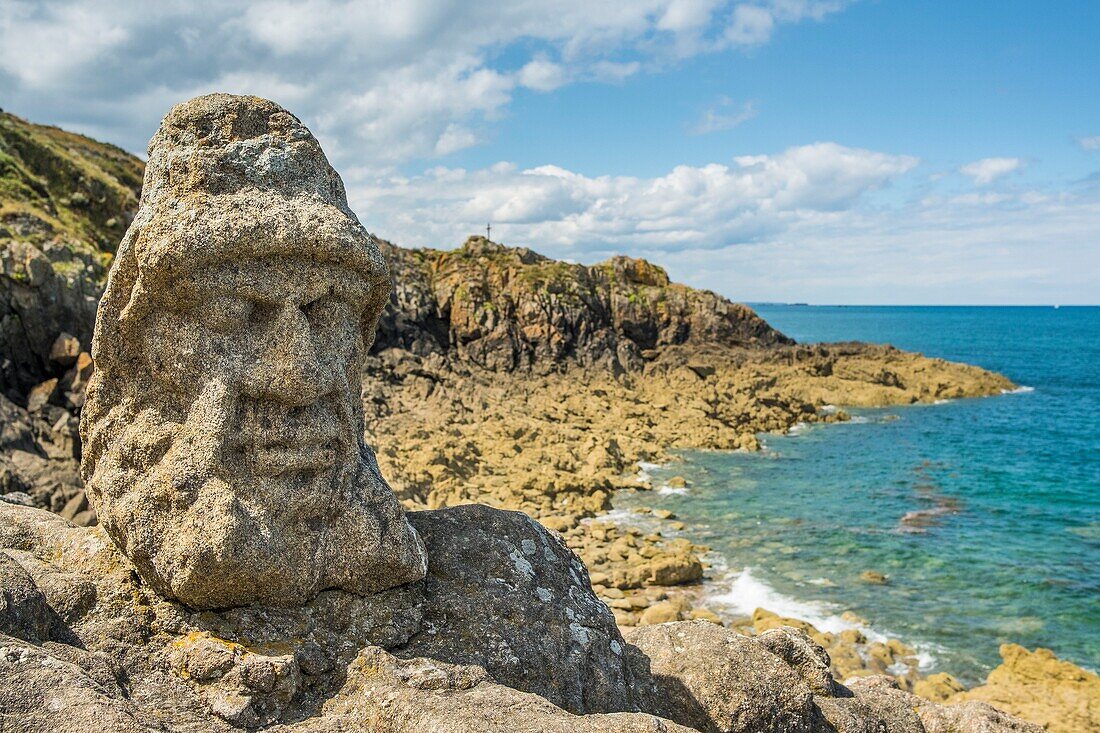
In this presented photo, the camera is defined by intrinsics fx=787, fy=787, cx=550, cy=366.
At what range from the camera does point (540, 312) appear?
51500 mm

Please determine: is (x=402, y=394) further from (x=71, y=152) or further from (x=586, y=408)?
(x=71, y=152)

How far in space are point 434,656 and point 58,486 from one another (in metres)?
16.9

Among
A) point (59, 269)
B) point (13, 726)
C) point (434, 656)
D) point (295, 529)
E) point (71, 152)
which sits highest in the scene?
point (71, 152)

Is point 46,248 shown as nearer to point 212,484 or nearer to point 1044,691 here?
point 212,484

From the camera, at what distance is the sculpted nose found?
18.9 feet

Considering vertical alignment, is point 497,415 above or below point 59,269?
below

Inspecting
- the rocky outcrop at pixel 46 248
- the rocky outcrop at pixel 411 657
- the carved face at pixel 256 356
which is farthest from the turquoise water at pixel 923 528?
the rocky outcrop at pixel 46 248

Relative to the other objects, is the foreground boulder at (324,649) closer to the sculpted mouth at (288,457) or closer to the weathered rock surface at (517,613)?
the weathered rock surface at (517,613)

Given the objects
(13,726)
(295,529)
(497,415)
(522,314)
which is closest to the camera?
(13,726)

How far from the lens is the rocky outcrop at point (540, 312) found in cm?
5012

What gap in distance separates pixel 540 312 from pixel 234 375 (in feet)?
151

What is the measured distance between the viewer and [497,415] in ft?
127

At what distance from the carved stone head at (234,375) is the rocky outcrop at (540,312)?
138 feet

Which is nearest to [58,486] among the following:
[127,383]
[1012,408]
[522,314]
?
[127,383]
